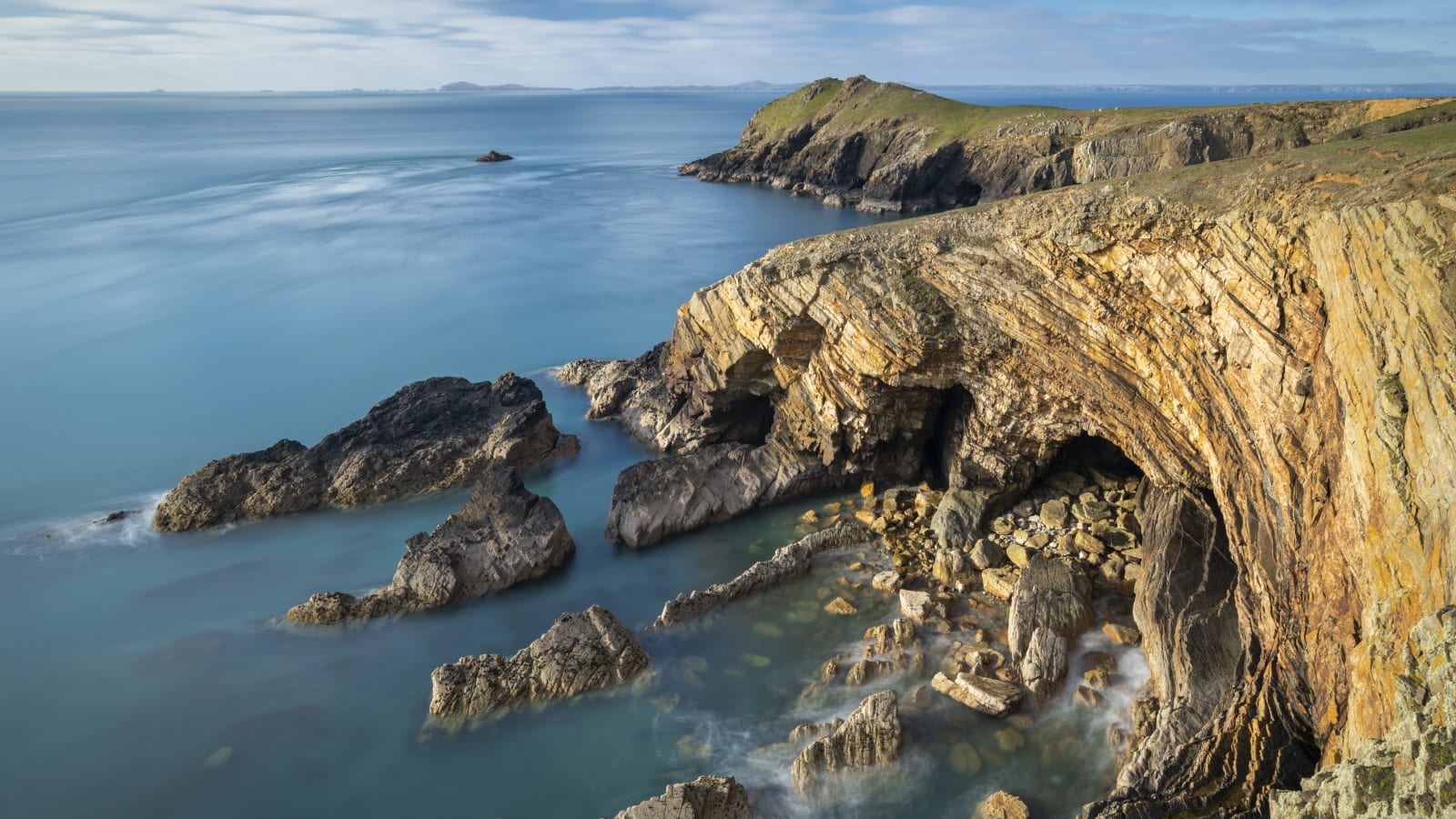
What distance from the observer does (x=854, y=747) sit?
14078mm

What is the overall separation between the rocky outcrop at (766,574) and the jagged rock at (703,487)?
8.08 feet

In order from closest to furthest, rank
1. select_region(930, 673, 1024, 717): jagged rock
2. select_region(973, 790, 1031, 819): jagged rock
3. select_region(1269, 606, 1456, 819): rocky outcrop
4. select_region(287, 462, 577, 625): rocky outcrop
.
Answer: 1. select_region(1269, 606, 1456, 819): rocky outcrop
2. select_region(973, 790, 1031, 819): jagged rock
3. select_region(930, 673, 1024, 717): jagged rock
4. select_region(287, 462, 577, 625): rocky outcrop

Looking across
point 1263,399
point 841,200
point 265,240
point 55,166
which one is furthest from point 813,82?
point 1263,399

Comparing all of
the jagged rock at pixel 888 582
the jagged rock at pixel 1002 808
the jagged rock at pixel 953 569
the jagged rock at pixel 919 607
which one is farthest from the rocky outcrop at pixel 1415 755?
the jagged rock at pixel 888 582

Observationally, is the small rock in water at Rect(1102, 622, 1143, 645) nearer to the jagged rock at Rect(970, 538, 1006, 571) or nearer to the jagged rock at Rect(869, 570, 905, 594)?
the jagged rock at Rect(970, 538, 1006, 571)

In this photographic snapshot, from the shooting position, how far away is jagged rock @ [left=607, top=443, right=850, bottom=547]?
2184cm

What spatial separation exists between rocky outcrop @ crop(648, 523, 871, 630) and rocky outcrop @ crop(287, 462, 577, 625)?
3.77 meters

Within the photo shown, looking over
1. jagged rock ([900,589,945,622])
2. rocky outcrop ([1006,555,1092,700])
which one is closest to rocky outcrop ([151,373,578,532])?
jagged rock ([900,589,945,622])

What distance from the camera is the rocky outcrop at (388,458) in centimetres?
2331

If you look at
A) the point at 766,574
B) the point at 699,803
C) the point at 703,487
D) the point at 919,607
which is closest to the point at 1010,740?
the point at 919,607

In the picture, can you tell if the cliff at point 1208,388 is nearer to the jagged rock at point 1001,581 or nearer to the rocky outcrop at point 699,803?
the jagged rock at point 1001,581

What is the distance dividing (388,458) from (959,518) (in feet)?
53.7

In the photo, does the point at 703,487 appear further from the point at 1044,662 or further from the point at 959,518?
the point at 1044,662

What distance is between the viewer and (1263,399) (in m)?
13.2
